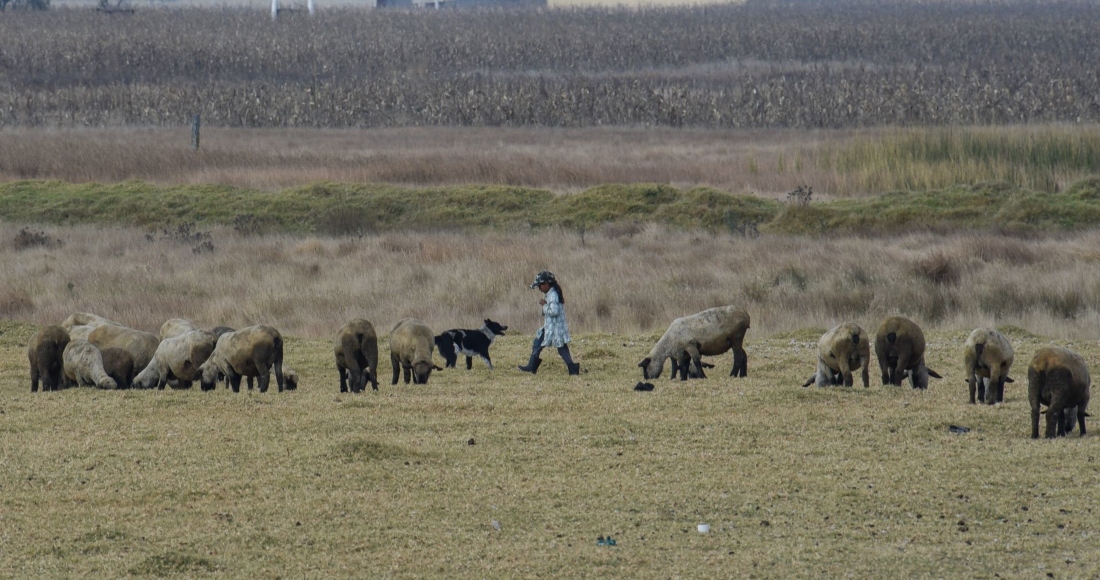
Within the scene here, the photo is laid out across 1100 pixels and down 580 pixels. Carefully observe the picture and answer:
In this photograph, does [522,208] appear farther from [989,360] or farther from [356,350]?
[989,360]

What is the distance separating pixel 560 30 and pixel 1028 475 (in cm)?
7630

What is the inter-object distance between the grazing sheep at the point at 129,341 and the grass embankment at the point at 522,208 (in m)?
16.4

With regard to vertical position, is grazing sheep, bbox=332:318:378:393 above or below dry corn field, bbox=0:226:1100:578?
above

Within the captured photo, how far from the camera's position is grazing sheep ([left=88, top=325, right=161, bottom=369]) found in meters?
14.5

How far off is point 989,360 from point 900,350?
1.12 m

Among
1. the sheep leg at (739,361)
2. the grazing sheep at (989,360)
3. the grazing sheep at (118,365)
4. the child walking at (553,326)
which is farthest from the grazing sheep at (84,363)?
the grazing sheep at (989,360)

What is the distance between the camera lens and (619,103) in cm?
5391

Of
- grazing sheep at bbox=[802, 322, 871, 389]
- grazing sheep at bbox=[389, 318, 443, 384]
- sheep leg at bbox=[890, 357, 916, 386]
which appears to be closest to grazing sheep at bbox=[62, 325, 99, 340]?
grazing sheep at bbox=[389, 318, 443, 384]

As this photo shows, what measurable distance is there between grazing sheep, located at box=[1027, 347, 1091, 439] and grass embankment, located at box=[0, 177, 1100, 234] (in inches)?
719

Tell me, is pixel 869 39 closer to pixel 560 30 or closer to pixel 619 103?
pixel 560 30

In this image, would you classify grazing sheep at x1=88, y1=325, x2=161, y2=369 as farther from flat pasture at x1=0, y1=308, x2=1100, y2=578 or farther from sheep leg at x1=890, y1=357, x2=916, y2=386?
sheep leg at x1=890, y1=357, x2=916, y2=386

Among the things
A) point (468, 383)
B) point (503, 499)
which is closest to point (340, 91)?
point (468, 383)

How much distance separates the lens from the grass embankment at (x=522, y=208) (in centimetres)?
2950

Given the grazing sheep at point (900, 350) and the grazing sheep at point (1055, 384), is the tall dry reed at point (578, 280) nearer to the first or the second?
the grazing sheep at point (900, 350)
